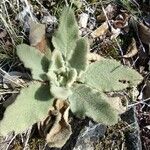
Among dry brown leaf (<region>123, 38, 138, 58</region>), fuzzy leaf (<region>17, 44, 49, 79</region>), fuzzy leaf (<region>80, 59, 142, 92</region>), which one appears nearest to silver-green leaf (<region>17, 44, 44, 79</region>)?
fuzzy leaf (<region>17, 44, 49, 79</region>)

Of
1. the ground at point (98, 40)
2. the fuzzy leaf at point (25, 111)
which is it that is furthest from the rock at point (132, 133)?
the fuzzy leaf at point (25, 111)

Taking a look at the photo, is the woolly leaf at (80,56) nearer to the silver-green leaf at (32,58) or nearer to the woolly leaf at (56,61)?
the woolly leaf at (56,61)

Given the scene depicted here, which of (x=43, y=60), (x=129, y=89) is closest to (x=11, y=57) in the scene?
(x=43, y=60)

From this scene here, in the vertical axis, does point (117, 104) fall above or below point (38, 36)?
below

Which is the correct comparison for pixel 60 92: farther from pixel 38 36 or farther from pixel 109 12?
pixel 109 12

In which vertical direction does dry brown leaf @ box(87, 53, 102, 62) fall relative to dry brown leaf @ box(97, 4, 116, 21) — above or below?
below

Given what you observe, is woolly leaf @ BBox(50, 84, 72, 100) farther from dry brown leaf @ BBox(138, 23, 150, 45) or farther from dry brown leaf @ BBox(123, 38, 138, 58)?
dry brown leaf @ BBox(138, 23, 150, 45)

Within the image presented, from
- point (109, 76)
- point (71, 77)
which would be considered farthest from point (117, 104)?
point (71, 77)
